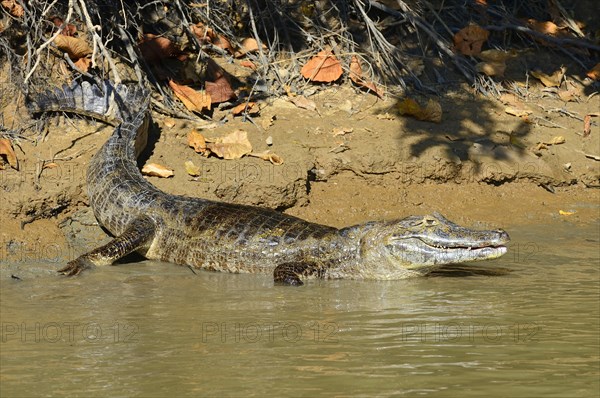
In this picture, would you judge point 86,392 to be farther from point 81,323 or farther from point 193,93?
point 193,93

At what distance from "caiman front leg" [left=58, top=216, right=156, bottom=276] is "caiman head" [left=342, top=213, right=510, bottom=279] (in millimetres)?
1582

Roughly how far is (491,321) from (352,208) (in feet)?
9.38

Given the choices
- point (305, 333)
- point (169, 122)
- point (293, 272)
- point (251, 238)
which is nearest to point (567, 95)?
point (169, 122)

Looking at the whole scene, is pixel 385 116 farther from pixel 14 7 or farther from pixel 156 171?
pixel 14 7

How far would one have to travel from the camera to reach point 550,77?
10.7 metres

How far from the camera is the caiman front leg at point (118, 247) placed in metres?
7.27

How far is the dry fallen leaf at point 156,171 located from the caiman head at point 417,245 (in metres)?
1.85

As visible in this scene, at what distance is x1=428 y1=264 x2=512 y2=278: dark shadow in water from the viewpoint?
7.36 m

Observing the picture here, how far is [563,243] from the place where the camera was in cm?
808

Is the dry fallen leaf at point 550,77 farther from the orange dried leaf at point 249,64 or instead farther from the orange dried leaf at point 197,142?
the orange dried leaf at point 197,142

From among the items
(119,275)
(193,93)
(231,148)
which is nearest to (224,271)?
Answer: (119,275)

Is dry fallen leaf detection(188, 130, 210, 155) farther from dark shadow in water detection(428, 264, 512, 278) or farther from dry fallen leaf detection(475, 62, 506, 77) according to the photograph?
dry fallen leaf detection(475, 62, 506, 77)

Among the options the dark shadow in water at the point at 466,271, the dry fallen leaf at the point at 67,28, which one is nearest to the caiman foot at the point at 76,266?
the dark shadow in water at the point at 466,271

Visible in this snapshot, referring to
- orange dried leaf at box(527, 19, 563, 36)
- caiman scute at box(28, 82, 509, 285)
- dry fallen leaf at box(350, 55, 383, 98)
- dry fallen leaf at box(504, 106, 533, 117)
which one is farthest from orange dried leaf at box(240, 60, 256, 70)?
orange dried leaf at box(527, 19, 563, 36)
